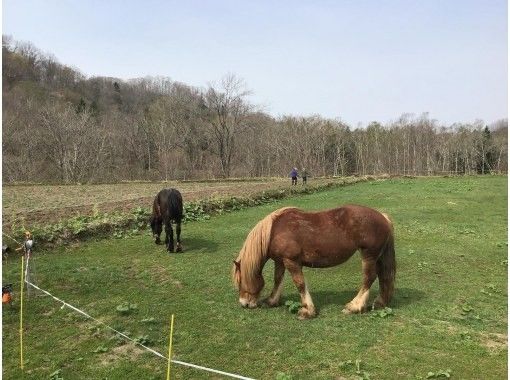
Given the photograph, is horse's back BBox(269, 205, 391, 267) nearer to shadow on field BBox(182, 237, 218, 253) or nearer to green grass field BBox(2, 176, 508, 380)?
green grass field BBox(2, 176, 508, 380)

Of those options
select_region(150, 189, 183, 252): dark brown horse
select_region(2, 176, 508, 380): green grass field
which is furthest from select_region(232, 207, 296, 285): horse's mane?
select_region(150, 189, 183, 252): dark brown horse

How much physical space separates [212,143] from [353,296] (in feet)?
229

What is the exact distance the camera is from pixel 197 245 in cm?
1337

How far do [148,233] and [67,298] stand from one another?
22.3ft

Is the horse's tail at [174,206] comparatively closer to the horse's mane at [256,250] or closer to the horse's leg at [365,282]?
the horse's mane at [256,250]

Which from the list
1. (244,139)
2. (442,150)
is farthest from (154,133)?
(442,150)

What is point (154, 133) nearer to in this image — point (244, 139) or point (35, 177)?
point (244, 139)

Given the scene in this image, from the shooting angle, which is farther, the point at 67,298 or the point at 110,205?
the point at 110,205

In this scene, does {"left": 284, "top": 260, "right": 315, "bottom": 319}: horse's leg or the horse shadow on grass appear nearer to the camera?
{"left": 284, "top": 260, "right": 315, "bottom": 319}: horse's leg

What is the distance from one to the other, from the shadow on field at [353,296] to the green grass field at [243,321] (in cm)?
4

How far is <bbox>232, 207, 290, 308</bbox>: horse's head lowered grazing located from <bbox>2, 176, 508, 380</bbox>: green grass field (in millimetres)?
290

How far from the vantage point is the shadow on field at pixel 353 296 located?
8.00 m

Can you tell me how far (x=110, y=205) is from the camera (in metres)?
19.2

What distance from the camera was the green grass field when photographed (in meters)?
5.66
